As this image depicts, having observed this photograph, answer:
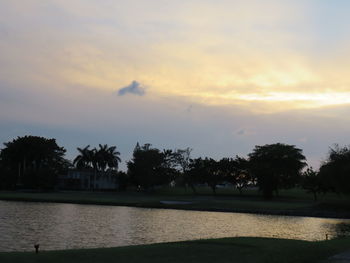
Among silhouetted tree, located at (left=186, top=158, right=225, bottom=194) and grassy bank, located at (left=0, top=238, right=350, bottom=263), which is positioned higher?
silhouetted tree, located at (left=186, top=158, right=225, bottom=194)

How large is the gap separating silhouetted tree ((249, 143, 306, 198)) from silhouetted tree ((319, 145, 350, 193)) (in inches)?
996

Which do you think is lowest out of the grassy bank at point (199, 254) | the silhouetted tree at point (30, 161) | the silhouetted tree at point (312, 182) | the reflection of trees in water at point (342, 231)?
the reflection of trees in water at point (342, 231)

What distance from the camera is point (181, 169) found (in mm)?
138000

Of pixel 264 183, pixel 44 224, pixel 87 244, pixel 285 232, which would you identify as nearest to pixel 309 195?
pixel 264 183

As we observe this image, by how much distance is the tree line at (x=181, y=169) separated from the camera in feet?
306

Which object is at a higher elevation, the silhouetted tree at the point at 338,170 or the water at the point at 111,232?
the silhouetted tree at the point at 338,170

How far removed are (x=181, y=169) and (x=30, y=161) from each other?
51805 mm

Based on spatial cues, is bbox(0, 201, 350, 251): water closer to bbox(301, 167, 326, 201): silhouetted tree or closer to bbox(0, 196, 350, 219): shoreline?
bbox(0, 196, 350, 219): shoreline

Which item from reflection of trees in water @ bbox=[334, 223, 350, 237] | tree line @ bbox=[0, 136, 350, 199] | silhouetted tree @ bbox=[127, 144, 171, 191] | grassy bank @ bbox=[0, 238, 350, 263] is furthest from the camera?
silhouetted tree @ bbox=[127, 144, 171, 191]

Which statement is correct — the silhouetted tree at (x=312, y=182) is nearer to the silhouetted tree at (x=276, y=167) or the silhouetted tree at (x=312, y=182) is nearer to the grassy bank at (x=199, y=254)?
the silhouetted tree at (x=276, y=167)

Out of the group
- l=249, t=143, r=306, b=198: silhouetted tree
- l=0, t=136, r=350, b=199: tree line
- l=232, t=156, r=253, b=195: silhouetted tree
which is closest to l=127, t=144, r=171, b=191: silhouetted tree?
l=0, t=136, r=350, b=199: tree line

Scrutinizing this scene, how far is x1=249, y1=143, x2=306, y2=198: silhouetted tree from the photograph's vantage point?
340ft

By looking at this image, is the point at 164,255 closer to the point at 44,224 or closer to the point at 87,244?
the point at 87,244

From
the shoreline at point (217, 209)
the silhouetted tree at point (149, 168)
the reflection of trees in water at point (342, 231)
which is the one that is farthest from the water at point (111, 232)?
the silhouetted tree at point (149, 168)
